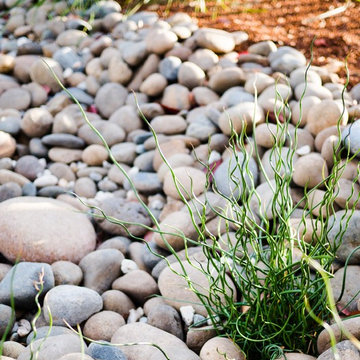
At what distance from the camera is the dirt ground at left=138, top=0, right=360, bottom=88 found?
271cm

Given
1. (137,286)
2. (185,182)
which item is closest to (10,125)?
(185,182)

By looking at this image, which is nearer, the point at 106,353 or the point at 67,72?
the point at 106,353

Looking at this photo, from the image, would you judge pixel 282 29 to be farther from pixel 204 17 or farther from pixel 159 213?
pixel 159 213

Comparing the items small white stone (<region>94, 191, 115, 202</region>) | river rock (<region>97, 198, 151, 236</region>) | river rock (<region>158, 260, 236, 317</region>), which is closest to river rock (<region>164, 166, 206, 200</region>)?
river rock (<region>97, 198, 151, 236</region>)

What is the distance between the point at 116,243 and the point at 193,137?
0.67 m

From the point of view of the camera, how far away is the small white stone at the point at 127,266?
183cm

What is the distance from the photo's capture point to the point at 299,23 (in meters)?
3.02

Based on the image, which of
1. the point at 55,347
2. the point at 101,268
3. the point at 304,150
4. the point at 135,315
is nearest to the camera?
the point at 55,347

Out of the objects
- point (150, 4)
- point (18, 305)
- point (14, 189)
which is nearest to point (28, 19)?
point (150, 4)

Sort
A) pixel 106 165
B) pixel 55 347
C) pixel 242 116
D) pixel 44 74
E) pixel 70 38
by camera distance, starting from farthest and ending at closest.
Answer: pixel 70 38
pixel 44 74
pixel 106 165
pixel 242 116
pixel 55 347

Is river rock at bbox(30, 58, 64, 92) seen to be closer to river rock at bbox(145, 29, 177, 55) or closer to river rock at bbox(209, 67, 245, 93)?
river rock at bbox(145, 29, 177, 55)

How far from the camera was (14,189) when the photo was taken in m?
2.19

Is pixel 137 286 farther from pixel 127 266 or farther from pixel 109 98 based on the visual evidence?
pixel 109 98

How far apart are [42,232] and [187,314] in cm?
64
